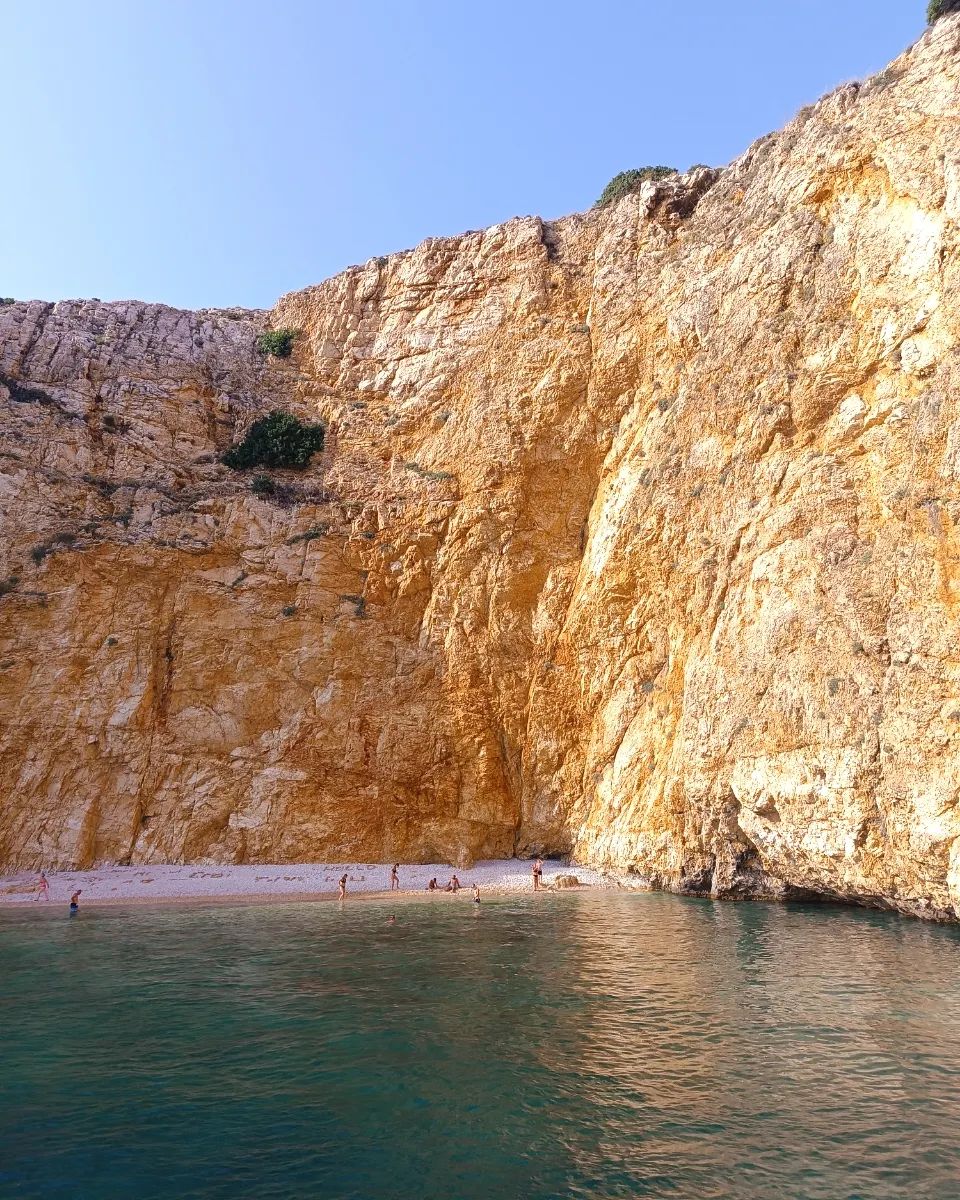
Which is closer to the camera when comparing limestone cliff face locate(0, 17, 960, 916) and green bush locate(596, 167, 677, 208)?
limestone cliff face locate(0, 17, 960, 916)

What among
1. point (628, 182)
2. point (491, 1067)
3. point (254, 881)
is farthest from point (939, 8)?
point (254, 881)

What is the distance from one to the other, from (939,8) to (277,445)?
2924 cm

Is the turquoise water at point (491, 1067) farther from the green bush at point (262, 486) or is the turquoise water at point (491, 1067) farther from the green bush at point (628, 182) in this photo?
the green bush at point (628, 182)

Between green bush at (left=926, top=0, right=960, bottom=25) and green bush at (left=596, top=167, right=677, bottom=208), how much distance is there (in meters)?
12.0

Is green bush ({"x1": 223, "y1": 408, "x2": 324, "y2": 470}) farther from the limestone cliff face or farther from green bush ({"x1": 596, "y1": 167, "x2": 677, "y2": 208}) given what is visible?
green bush ({"x1": 596, "y1": 167, "x2": 677, "y2": 208})

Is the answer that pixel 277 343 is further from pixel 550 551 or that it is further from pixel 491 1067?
pixel 491 1067

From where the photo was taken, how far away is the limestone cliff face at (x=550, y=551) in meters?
18.4

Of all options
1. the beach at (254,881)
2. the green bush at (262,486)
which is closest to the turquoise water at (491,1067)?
the beach at (254,881)

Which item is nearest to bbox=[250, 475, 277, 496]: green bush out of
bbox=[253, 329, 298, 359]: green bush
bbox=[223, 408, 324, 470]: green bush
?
bbox=[223, 408, 324, 470]: green bush

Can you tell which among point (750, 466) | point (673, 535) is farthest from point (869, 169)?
A: point (673, 535)

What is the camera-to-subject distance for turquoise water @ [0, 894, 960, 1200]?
21.2 feet

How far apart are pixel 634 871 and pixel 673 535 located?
1096 centimetres

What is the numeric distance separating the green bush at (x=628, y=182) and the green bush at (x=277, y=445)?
18.0 m

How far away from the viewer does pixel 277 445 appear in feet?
119
